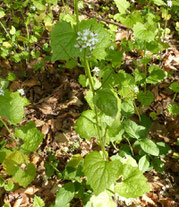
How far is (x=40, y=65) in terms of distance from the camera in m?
3.89

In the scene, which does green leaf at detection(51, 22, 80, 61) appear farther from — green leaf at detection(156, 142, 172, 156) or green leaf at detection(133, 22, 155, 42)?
green leaf at detection(156, 142, 172, 156)

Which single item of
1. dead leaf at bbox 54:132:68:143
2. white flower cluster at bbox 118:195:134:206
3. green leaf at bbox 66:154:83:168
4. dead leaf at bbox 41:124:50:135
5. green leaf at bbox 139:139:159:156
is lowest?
white flower cluster at bbox 118:195:134:206

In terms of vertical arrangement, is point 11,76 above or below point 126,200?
above

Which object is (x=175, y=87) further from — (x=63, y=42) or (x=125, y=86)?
(x=63, y=42)

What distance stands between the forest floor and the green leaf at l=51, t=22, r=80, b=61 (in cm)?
187

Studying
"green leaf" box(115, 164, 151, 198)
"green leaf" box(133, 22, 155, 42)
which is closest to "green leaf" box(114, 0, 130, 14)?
"green leaf" box(133, 22, 155, 42)

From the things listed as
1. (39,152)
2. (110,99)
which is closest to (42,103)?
(39,152)

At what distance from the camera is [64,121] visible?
342cm

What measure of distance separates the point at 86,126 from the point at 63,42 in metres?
0.94

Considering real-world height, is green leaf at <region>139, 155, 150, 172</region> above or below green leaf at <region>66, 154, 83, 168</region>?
below

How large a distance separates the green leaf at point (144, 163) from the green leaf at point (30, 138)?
1278mm

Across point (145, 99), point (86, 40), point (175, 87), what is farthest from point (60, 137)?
point (86, 40)

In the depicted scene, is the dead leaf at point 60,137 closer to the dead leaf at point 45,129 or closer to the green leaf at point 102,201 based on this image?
the dead leaf at point 45,129

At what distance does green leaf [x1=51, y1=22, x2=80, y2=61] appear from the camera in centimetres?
155
